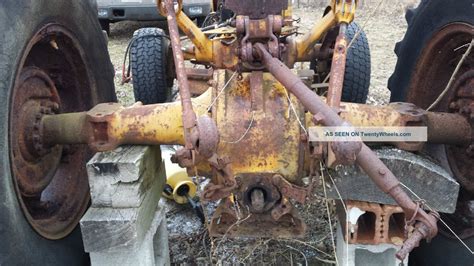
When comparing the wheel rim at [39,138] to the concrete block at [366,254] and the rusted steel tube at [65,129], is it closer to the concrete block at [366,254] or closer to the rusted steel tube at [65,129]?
the rusted steel tube at [65,129]

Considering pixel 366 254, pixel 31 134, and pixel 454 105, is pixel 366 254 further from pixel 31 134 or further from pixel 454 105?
pixel 31 134

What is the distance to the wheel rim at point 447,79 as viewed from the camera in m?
2.44

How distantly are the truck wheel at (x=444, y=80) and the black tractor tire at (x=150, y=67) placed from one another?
1.42m

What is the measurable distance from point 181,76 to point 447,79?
5.04 feet

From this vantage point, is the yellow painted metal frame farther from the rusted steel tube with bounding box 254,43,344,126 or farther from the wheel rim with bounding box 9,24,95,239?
the wheel rim with bounding box 9,24,95,239

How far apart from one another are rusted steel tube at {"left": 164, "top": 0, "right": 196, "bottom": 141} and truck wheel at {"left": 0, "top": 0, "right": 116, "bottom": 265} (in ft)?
1.87

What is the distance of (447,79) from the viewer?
269 cm

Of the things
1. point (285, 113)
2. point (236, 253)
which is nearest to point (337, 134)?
point (285, 113)

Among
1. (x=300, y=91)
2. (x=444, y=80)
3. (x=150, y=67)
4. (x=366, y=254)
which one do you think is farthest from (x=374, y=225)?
(x=150, y=67)

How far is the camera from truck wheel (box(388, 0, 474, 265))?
2363 millimetres

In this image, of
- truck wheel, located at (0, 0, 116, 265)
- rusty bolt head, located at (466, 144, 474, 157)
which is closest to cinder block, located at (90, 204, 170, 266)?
truck wheel, located at (0, 0, 116, 265)

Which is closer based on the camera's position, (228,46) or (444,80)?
(228,46)

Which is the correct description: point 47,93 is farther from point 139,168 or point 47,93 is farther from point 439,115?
point 439,115

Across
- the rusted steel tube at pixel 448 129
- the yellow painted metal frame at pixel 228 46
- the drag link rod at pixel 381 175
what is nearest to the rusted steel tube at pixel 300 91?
the drag link rod at pixel 381 175
